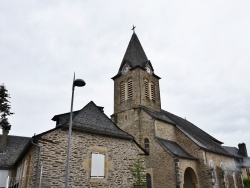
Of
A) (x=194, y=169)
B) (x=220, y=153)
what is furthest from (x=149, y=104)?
Answer: (x=220, y=153)

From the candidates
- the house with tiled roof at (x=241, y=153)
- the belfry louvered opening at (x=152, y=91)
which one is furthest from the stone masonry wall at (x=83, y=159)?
the house with tiled roof at (x=241, y=153)

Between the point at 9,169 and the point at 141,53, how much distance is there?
1823 cm

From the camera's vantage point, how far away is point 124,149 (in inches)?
614

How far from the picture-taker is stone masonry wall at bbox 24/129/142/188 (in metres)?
12.6

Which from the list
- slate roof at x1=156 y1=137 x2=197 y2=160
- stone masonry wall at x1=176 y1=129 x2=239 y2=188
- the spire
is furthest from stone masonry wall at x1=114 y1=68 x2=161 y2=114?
slate roof at x1=156 y1=137 x2=197 y2=160

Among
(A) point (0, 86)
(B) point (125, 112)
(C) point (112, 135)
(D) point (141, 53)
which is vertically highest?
(D) point (141, 53)

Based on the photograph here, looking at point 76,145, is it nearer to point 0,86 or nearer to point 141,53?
point 0,86

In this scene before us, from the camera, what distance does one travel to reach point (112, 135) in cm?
1520

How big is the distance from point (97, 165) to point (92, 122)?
2542 mm

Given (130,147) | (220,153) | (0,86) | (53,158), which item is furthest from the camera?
(220,153)

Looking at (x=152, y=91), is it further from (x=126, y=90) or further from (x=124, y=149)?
(x=124, y=149)

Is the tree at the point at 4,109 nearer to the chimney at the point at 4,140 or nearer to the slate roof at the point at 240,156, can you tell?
the chimney at the point at 4,140

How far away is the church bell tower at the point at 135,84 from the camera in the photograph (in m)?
26.1

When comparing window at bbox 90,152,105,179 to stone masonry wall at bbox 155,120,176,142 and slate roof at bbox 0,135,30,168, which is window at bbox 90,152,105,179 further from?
slate roof at bbox 0,135,30,168
